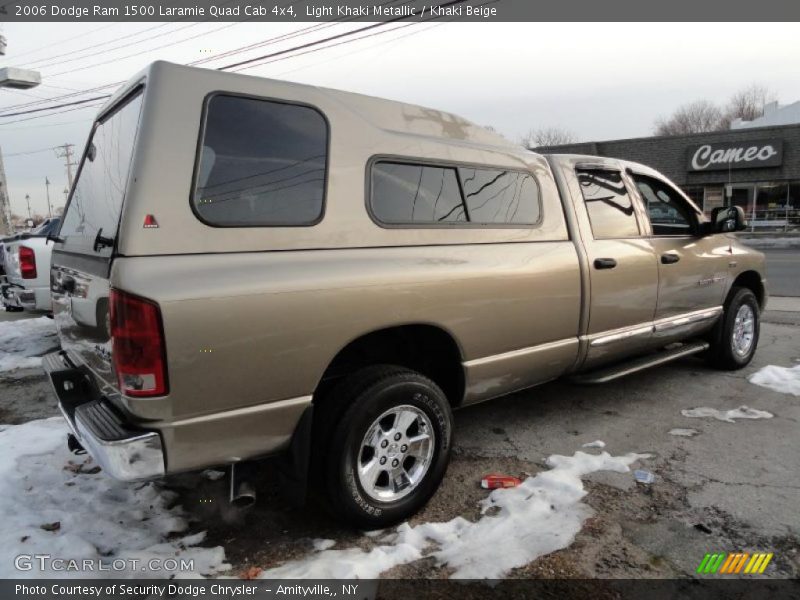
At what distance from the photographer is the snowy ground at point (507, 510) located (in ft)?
8.29

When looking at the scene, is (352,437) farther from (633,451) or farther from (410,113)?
(633,451)

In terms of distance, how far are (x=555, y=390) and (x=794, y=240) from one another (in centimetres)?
2162

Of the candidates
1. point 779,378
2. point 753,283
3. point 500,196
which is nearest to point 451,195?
point 500,196

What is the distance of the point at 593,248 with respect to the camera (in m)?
3.79

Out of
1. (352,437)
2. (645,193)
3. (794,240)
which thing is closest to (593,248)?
(645,193)

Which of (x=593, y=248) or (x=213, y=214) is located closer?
Answer: (x=213, y=214)

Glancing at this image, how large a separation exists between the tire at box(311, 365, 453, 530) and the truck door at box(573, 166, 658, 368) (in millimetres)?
1507

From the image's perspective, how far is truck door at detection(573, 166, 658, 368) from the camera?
381 cm

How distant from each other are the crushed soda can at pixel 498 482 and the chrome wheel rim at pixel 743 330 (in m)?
3.17

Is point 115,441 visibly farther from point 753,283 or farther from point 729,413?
point 753,283

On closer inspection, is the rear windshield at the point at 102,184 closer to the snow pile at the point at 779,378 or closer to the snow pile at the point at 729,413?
the snow pile at the point at 729,413

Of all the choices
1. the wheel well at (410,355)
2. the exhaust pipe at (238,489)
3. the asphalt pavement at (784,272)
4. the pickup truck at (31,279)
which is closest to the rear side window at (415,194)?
the wheel well at (410,355)

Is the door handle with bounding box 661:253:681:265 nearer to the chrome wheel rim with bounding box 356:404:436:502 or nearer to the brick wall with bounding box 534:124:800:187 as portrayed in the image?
the chrome wheel rim with bounding box 356:404:436:502

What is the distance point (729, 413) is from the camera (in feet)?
14.0
